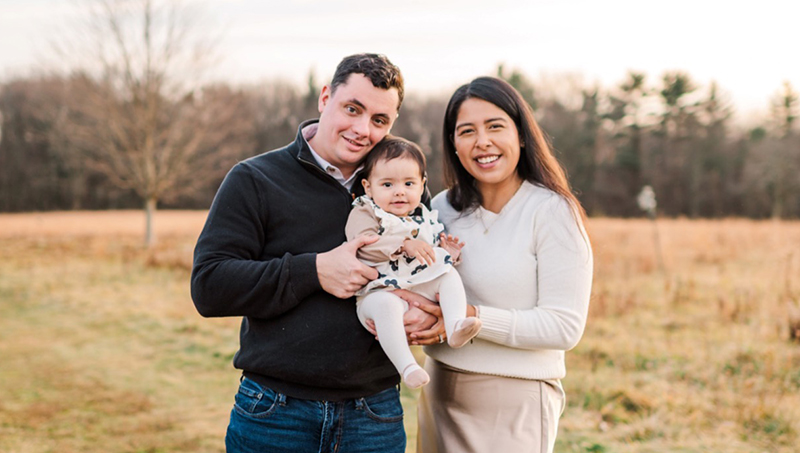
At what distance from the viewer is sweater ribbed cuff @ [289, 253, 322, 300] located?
231 centimetres

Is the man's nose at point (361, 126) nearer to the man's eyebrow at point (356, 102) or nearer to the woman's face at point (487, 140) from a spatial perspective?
the man's eyebrow at point (356, 102)

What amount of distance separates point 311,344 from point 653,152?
39.0 metres

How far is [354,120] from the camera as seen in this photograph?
8.29ft

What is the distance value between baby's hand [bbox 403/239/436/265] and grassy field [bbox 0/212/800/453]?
0.77 metres

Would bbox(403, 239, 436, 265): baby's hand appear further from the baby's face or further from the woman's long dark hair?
the woman's long dark hair

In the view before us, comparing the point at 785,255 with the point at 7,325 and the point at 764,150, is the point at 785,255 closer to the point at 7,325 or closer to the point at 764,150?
the point at 7,325

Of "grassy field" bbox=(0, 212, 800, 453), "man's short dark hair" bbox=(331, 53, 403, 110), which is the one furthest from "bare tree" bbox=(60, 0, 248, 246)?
"man's short dark hair" bbox=(331, 53, 403, 110)

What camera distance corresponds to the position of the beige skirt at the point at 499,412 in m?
2.56

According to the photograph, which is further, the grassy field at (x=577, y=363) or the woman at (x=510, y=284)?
the grassy field at (x=577, y=363)

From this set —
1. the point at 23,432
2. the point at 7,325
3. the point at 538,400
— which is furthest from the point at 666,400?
the point at 7,325

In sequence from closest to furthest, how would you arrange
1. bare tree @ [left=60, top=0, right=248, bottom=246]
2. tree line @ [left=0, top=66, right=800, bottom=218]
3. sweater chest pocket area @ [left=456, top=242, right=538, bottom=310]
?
1. sweater chest pocket area @ [left=456, top=242, right=538, bottom=310]
2. bare tree @ [left=60, top=0, right=248, bottom=246]
3. tree line @ [left=0, top=66, right=800, bottom=218]

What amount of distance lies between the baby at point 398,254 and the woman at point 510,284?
0.41 ft

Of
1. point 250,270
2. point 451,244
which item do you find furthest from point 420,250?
point 250,270

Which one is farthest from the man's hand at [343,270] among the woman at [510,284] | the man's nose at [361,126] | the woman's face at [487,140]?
the woman's face at [487,140]
